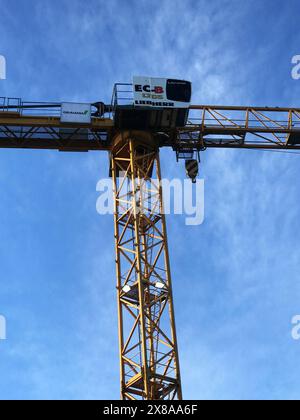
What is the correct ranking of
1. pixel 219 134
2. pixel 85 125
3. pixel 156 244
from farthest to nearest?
pixel 219 134, pixel 85 125, pixel 156 244

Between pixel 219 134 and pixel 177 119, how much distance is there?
12.6 feet

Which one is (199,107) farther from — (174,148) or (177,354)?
(177,354)

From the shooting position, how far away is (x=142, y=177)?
125ft

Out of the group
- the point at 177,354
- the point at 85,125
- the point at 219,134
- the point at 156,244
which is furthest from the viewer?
the point at 219,134

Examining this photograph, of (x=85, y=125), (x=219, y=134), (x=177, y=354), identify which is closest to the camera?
(x=177, y=354)

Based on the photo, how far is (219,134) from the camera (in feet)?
137

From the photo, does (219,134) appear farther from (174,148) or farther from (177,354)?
(177,354)

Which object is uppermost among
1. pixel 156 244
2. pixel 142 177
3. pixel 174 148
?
pixel 174 148

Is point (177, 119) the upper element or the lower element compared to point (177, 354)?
upper
